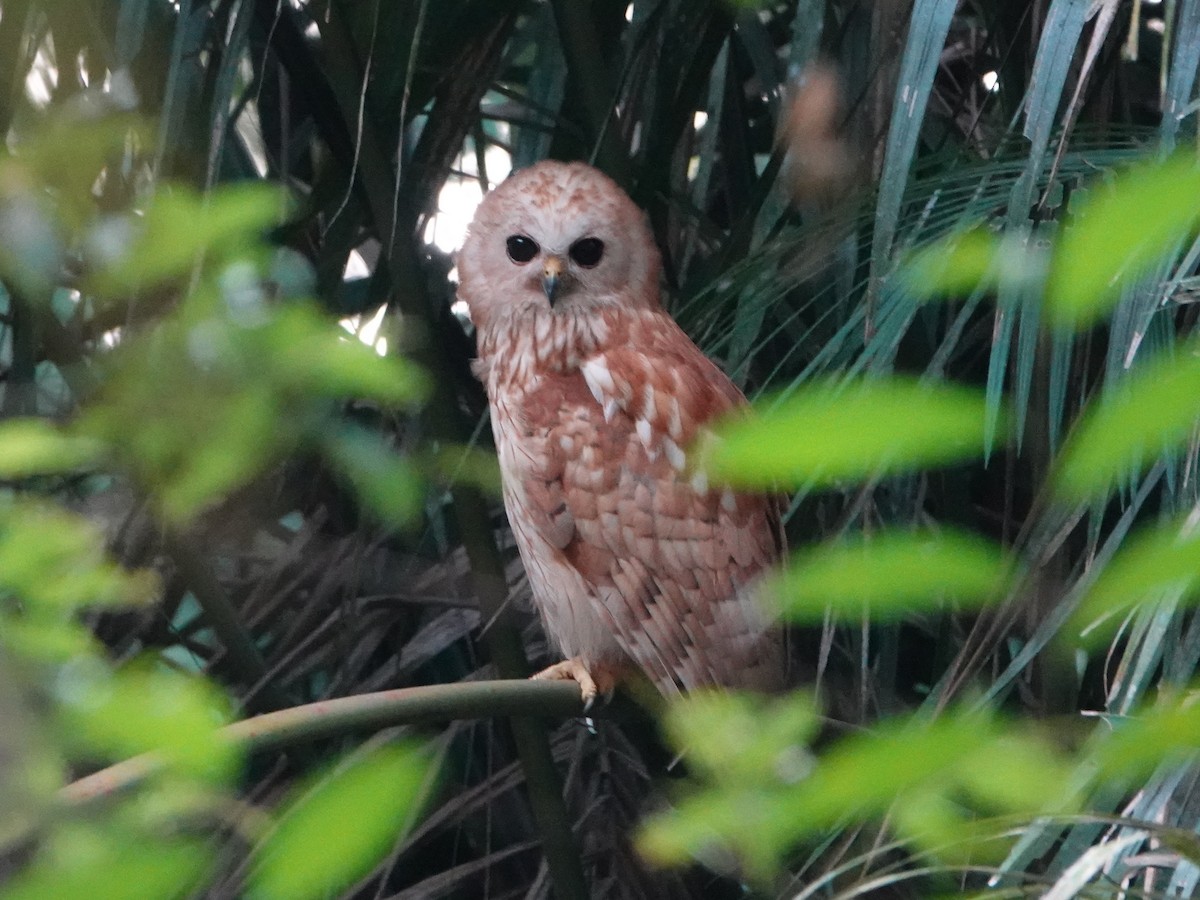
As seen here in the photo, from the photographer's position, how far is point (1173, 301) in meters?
1.38

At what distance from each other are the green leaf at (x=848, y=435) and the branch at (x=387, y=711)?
34 centimetres

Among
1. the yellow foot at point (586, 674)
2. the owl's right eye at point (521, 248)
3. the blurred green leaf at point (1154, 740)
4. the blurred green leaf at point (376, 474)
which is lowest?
the yellow foot at point (586, 674)

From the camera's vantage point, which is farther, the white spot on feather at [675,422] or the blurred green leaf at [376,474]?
the white spot on feather at [675,422]

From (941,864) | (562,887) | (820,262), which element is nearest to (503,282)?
(820,262)

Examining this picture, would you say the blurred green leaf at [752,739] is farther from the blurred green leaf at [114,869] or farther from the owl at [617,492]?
the owl at [617,492]

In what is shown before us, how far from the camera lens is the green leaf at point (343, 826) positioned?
0.55 m

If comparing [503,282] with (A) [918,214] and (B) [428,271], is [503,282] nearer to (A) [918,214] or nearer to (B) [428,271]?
(B) [428,271]

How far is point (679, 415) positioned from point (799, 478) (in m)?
1.39

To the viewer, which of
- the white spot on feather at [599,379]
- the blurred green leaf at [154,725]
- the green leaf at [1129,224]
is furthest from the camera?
the white spot on feather at [599,379]

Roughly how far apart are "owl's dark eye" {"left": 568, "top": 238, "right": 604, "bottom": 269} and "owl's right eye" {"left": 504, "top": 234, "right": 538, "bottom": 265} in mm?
65

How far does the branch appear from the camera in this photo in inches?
39.8

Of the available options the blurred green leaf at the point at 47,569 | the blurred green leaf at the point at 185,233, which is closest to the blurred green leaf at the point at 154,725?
the blurred green leaf at the point at 47,569

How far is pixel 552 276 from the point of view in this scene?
86.3 inches

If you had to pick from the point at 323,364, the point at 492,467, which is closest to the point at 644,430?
the point at 492,467
